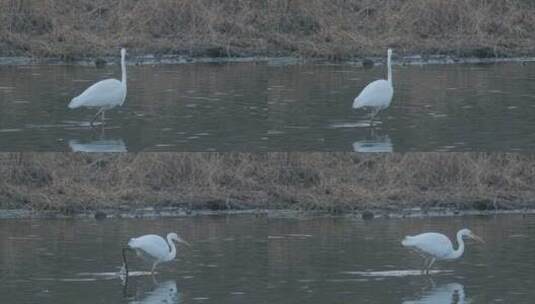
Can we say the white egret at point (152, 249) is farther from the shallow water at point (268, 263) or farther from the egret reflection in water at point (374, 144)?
the egret reflection in water at point (374, 144)

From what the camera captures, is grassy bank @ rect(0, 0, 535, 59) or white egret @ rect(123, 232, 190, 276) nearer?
white egret @ rect(123, 232, 190, 276)

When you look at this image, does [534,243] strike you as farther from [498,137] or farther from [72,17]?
[72,17]

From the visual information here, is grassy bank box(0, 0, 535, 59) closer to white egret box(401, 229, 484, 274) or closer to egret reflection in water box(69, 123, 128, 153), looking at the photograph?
egret reflection in water box(69, 123, 128, 153)

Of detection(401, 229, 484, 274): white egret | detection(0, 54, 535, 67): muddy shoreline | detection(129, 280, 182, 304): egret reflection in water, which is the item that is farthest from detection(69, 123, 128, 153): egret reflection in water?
detection(0, 54, 535, 67): muddy shoreline

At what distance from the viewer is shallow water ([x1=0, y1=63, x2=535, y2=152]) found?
43.5ft

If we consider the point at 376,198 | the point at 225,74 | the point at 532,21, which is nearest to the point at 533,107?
the point at 376,198

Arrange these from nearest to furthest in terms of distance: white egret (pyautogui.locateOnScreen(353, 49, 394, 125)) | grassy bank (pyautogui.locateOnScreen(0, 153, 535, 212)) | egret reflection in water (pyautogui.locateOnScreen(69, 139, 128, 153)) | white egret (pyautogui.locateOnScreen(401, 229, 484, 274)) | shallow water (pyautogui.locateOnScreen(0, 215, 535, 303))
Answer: shallow water (pyautogui.locateOnScreen(0, 215, 535, 303)), egret reflection in water (pyautogui.locateOnScreen(69, 139, 128, 153)), white egret (pyautogui.locateOnScreen(401, 229, 484, 274)), white egret (pyautogui.locateOnScreen(353, 49, 394, 125)), grassy bank (pyautogui.locateOnScreen(0, 153, 535, 212))

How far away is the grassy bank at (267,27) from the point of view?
18891 millimetres

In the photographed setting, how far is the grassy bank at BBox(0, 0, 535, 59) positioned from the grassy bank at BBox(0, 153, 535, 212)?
5.88ft

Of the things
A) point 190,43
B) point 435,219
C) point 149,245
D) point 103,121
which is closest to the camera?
point 149,245

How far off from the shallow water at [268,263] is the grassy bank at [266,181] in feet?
→ 1.81

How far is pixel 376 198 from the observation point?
17047 millimetres

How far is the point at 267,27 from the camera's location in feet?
64.0

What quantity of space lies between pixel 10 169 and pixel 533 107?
6315 millimetres
